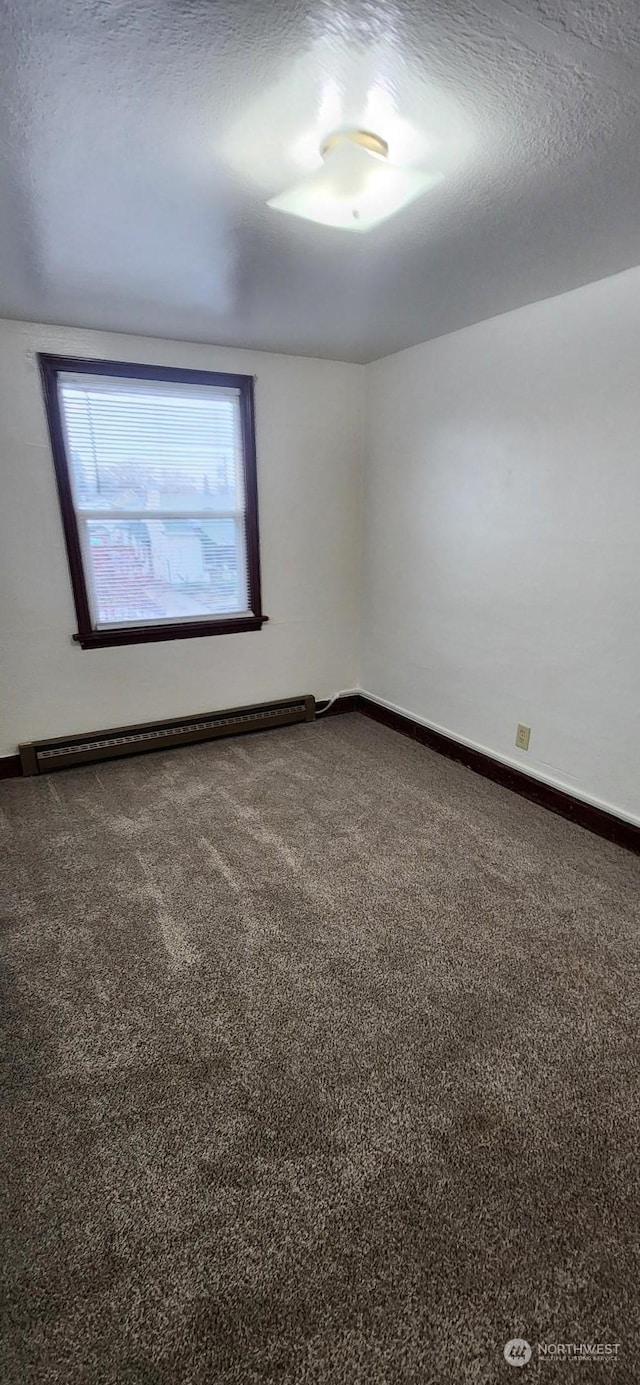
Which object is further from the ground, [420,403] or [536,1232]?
[420,403]

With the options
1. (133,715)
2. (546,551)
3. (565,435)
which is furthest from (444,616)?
(133,715)

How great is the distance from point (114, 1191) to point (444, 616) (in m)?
2.80

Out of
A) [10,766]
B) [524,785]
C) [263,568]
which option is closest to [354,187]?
[263,568]

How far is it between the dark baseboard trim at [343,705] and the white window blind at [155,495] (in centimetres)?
100

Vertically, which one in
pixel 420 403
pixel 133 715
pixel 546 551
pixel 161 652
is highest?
pixel 420 403

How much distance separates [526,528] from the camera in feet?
8.70

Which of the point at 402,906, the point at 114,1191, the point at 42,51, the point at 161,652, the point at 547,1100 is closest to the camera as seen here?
the point at 42,51

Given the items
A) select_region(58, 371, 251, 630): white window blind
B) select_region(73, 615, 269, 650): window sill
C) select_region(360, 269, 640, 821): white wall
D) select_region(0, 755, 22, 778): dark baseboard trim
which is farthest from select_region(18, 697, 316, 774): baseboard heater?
select_region(360, 269, 640, 821): white wall

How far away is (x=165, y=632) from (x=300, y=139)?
238 centimetres

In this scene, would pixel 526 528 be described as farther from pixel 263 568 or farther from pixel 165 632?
pixel 165 632

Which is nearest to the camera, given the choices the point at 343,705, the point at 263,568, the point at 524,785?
the point at 524,785

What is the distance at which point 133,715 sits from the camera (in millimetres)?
3398

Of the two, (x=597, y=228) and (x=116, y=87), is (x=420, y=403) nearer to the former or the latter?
(x=597, y=228)

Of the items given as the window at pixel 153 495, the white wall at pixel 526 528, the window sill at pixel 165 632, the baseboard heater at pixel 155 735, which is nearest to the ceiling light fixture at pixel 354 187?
the white wall at pixel 526 528
